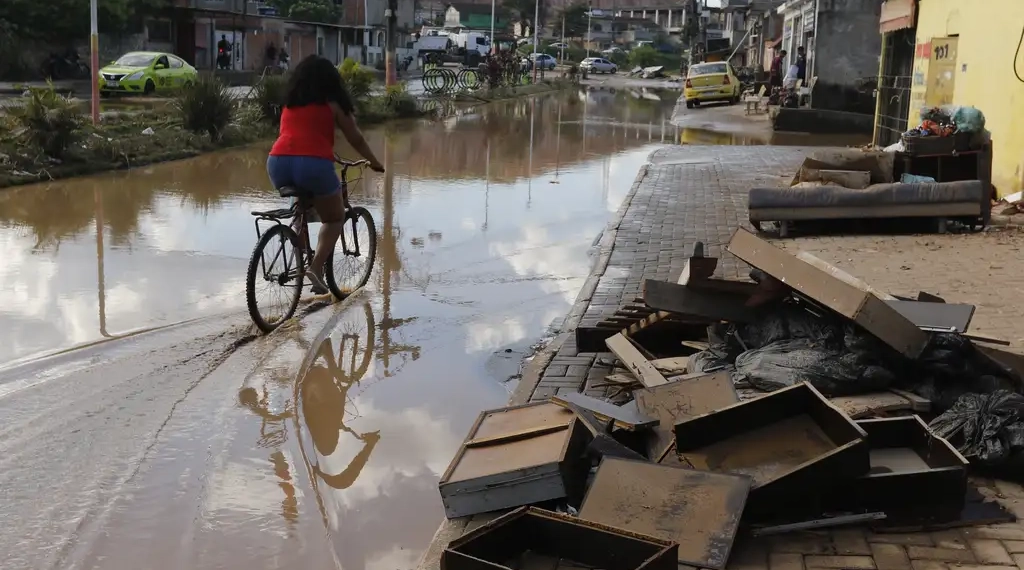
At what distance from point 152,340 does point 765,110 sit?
2716cm

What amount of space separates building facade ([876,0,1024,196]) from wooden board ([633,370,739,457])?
849cm

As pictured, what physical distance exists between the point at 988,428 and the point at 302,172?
4.26 meters

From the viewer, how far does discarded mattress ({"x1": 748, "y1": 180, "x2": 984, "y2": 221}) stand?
397 inches

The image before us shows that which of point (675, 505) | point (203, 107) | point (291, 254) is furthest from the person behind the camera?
point (203, 107)

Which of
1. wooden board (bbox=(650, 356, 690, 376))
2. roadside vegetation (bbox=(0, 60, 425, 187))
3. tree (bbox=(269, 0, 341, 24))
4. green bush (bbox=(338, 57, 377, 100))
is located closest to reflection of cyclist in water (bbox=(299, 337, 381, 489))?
wooden board (bbox=(650, 356, 690, 376))

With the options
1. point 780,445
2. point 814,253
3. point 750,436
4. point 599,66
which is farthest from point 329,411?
point 599,66

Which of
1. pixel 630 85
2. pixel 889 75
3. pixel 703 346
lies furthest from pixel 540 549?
pixel 630 85

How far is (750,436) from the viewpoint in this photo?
4234 millimetres

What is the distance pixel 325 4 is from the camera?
59031mm

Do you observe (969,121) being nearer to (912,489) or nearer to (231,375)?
(912,489)

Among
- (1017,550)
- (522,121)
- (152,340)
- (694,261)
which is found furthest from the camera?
(522,121)

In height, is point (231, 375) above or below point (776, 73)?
below

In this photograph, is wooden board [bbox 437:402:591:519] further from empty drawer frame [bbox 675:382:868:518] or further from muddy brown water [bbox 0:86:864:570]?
empty drawer frame [bbox 675:382:868:518]

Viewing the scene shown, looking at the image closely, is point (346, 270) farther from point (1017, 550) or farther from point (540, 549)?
point (1017, 550)
